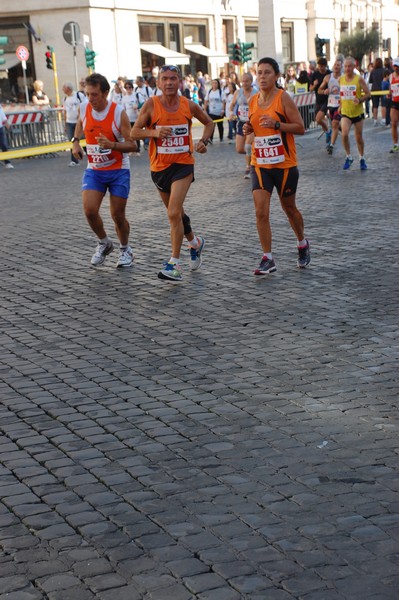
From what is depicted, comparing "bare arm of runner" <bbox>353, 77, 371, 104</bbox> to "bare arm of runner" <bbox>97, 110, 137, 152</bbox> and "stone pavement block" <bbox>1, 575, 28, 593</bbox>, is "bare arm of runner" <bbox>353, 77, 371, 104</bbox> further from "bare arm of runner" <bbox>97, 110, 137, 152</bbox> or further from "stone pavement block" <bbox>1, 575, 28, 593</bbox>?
"stone pavement block" <bbox>1, 575, 28, 593</bbox>

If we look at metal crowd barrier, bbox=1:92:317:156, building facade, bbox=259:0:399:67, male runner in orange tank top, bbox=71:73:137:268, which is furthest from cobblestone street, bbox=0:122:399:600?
building facade, bbox=259:0:399:67

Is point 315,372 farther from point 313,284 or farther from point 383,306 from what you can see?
point 313,284

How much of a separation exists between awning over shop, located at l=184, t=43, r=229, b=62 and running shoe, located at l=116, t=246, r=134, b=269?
4515cm

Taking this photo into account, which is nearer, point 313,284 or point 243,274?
point 313,284

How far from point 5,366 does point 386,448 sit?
2725 millimetres

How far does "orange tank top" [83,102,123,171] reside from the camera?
972 cm

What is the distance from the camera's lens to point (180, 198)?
30.4 ft

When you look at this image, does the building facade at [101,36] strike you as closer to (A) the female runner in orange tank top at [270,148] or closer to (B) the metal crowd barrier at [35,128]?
(B) the metal crowd barrier at [35,128]

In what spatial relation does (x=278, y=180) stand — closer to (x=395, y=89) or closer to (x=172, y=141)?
(x=172, y=141)

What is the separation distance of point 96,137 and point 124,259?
46.5 inches

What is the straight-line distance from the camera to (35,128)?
28.9 m

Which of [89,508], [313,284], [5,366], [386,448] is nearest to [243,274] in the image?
[313,284]

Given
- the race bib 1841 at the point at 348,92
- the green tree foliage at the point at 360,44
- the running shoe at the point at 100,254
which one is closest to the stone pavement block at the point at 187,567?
the running shoe at the point at 100,254

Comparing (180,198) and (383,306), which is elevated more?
(180,198)
